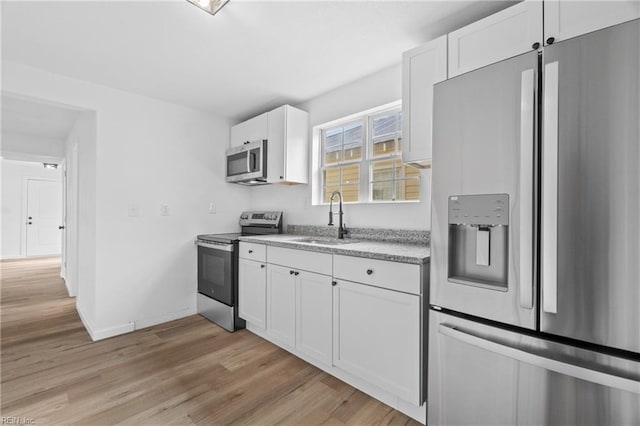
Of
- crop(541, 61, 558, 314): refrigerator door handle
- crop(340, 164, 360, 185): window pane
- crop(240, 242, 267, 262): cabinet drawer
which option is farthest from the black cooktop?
crop(541, 61, 558, 314): refrigerator door handle

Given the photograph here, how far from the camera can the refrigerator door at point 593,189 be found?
982 mm

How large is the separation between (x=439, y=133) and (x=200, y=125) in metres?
2.86

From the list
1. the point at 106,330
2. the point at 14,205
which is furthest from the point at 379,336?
the point at 14,205

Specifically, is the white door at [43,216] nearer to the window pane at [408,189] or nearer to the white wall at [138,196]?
the white wall at [138,196]

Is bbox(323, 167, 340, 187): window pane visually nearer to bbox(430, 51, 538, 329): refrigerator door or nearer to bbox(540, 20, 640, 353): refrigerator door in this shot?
bbox(430, 51, 538, 329): refrigerator door

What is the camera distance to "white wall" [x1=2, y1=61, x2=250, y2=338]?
273 cm

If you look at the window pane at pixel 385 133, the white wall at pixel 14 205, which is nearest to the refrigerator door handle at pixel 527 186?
the window pane at pixel 385 133

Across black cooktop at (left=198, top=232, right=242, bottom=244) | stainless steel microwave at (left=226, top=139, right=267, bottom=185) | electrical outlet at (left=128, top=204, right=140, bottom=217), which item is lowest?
black cooktop at (left=198, top=232, right=242, bottom=244)

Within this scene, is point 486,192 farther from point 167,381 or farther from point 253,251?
point 167,381

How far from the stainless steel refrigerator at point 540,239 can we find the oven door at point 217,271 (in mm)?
2004

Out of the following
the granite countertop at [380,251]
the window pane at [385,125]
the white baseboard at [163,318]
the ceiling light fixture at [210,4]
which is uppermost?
the ceiling light fixture at [210,4]

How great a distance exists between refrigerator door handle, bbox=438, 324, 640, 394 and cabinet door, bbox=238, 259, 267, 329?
161 centimetres

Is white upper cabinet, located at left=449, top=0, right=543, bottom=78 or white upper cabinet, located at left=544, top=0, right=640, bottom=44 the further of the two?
white upper cabinet, located at left=449, top=0, right=543, bottom=78

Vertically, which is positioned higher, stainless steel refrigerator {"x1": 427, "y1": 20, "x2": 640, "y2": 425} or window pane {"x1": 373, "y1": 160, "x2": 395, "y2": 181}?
window pane {"x1": 373, "y1": 160, "x2": 395, "y2": 181}
